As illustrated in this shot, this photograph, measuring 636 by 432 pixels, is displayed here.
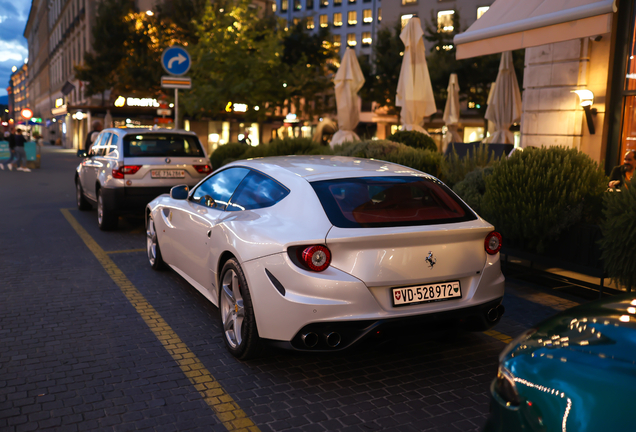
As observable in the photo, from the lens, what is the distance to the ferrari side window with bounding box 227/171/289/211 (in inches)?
172

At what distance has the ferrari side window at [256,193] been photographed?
14.4ft

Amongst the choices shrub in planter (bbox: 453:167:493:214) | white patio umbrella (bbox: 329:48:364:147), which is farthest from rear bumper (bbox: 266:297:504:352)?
white patio umbrella (bbox: 329:48:364:147)

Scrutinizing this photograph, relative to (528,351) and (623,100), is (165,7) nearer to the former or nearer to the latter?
(623,100)

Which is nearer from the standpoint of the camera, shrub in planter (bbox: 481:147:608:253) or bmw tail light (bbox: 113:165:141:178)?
shrub in planter (bbox: 481:147:608:253)

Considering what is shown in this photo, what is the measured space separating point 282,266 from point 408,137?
10.7 meters

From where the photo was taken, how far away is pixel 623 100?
405 inches

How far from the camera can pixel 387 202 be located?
13.7 ft

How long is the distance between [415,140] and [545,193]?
7666 millimetres

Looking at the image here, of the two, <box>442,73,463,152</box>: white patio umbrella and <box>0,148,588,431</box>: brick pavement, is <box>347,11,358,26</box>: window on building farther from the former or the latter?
<box>0,148,588,431</box>: brick pavement

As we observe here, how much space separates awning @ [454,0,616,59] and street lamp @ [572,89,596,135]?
2.06 meters

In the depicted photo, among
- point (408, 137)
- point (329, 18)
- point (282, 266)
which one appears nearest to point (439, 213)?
point (282, 266)

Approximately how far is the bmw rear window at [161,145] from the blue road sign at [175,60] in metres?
3.79

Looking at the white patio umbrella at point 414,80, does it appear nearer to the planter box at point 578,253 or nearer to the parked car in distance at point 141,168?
the parked car in distance at point 141,168

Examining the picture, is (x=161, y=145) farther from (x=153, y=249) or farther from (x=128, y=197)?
(x=153, y=249)
